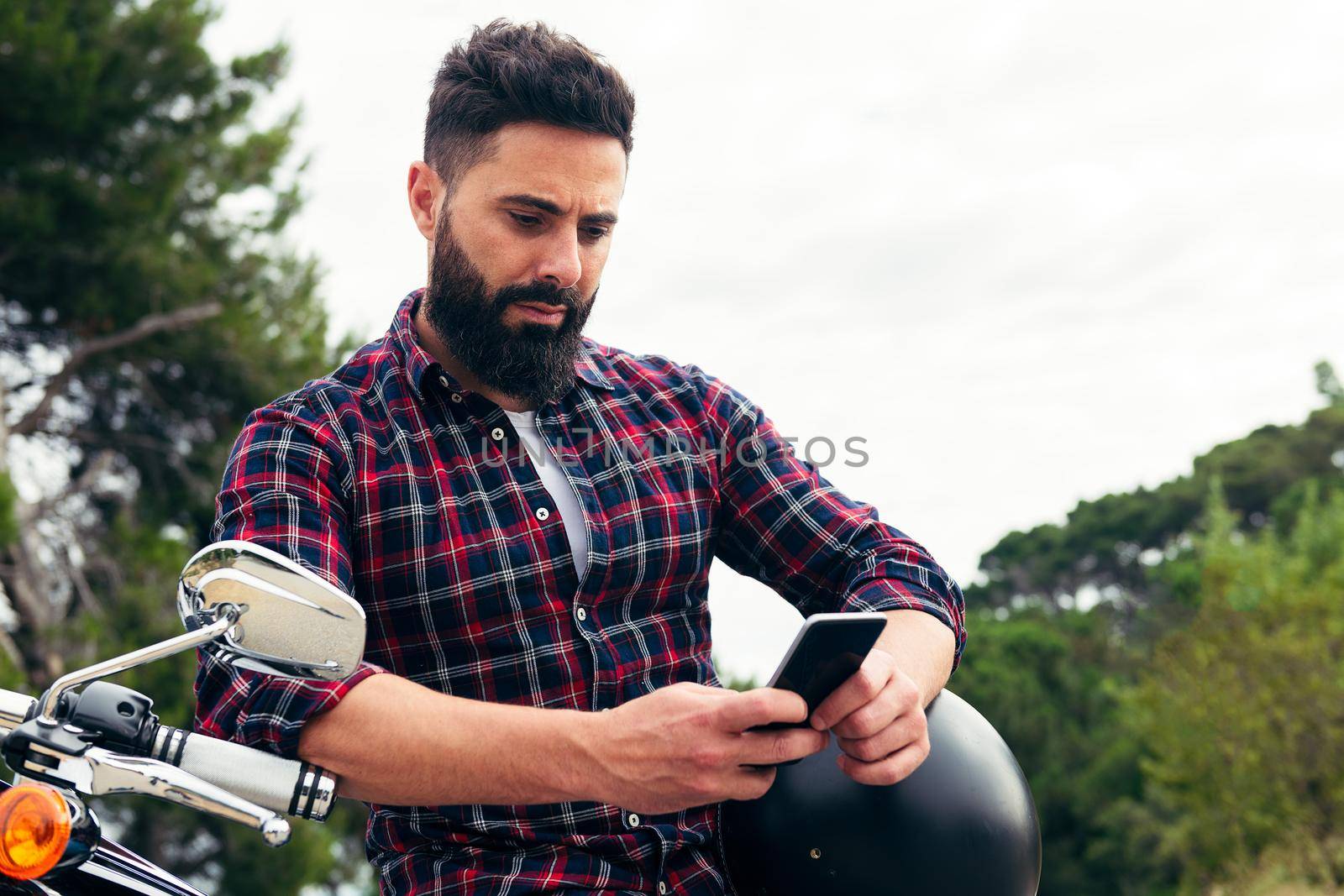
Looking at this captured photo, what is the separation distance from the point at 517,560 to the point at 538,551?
50 millimetres

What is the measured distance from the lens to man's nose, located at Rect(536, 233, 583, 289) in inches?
103

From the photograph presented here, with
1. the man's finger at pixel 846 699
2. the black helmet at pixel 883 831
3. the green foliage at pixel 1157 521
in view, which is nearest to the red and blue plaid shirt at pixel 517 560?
the black helmet at pixel 883 831

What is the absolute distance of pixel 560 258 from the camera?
2611 millimetres

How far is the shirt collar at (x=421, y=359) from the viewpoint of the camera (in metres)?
2.62

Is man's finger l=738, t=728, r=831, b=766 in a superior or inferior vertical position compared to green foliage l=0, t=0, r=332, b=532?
inferior

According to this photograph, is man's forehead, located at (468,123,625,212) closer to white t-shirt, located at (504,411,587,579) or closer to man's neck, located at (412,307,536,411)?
man's neck, located at (412,307,536,411)

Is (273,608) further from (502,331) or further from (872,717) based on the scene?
(502,331)

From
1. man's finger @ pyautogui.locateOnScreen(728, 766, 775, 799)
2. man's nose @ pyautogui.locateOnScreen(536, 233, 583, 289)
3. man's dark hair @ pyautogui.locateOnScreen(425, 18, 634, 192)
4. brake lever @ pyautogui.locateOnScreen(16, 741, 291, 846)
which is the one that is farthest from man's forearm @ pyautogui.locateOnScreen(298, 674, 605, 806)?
man's dark hair @ pyautogui.locateOnScreen(425, 18, 634, 192)

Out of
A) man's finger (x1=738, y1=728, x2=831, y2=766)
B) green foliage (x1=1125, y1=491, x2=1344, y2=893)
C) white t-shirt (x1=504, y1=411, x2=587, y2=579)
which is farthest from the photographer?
green foliage (x1=1125, y1=491, x2=1344, y2=893)

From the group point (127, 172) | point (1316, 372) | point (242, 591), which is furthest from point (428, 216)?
point (1316, 372)

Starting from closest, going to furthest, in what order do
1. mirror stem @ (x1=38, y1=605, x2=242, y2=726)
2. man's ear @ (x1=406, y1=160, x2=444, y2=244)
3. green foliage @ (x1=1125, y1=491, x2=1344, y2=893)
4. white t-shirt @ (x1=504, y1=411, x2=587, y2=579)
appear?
mirror stem @ (x1=38, y1=605, x2=242, y2=726) < white t-shirt @ (x1=504, y1=411, x2=587, y2=579) < man's ear @ (x1=406, y1=160, x2=444, y2=244) < green foliage @ (x1=1125, y1=491, x2=1344, y2=893)

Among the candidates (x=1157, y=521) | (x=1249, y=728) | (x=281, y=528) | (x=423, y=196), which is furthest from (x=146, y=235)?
(x=1157, y=521)

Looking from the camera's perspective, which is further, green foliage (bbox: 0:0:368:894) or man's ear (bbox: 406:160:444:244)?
green foliage (bbox: 0:0:368:894)

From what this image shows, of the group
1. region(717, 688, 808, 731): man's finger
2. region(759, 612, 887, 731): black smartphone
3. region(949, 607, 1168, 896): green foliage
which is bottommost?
region(949, 607, 1168, 896): green foliage
